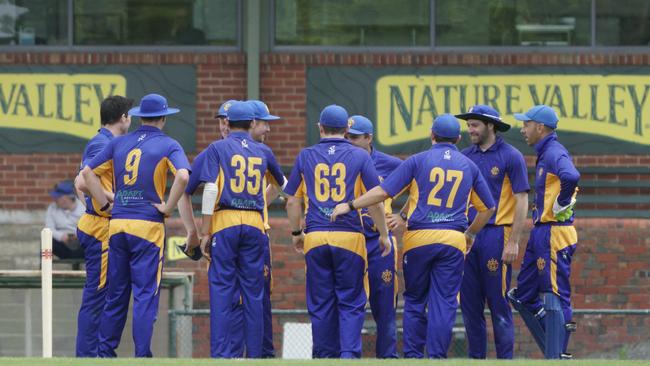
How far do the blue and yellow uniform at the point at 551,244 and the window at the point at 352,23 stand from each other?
4.54 m

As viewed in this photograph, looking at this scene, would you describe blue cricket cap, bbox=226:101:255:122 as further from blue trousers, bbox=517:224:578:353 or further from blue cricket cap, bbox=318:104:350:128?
blue trousers, bbox=517:224:578:353

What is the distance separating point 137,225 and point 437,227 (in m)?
2.30

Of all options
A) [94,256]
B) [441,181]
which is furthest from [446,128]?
[94,256]

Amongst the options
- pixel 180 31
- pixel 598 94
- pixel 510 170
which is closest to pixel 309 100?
pixel 180 31

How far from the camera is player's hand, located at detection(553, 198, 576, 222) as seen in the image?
13.3 metres

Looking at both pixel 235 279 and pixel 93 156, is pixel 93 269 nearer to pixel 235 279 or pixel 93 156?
pixel 93 156

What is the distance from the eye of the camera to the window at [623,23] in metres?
17.8

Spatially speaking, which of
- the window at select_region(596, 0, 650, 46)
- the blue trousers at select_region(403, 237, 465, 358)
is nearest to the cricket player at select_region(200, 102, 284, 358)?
the blue trousers at select_region(403, 237, 465, 358)

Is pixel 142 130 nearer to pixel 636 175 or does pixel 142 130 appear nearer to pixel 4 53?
pixel 4 53

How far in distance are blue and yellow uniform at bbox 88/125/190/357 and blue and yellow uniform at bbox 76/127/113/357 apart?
34cm

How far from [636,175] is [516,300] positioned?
444 cm

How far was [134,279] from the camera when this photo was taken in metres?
12.4

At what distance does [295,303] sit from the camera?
17.7m

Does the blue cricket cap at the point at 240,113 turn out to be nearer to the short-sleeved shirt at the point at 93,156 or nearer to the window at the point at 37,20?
the short-sleeved shirt at the point at 93,156
